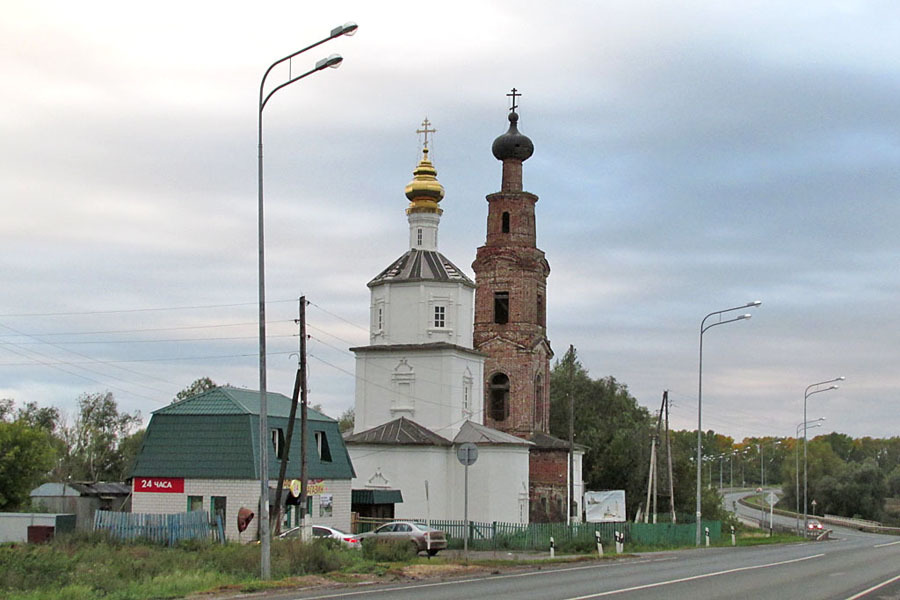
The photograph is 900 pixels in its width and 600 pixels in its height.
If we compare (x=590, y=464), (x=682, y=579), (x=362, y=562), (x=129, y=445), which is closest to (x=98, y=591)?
(x=362, y=562)

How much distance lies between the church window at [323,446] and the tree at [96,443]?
4636 centimetres

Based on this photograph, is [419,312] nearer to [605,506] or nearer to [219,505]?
[605,506]

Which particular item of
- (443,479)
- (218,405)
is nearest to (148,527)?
(218,405)

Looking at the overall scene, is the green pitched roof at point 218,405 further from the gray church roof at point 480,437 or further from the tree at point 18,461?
the gray church roof at point 480,437

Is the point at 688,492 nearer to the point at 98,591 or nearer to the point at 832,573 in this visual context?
the point at 832,573

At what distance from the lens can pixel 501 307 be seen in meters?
61.0

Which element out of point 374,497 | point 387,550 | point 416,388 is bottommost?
point 374,497

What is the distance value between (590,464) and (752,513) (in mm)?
48676

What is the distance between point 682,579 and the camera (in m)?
24.2

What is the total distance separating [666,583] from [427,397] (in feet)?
100

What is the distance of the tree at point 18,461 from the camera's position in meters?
47.5

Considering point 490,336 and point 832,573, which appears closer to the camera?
point 832,573

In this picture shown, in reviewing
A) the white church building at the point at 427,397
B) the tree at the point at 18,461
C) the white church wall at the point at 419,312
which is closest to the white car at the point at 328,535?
the white church building at the point at 427,397

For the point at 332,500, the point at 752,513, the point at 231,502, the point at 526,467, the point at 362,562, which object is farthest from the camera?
the point at 752,513
